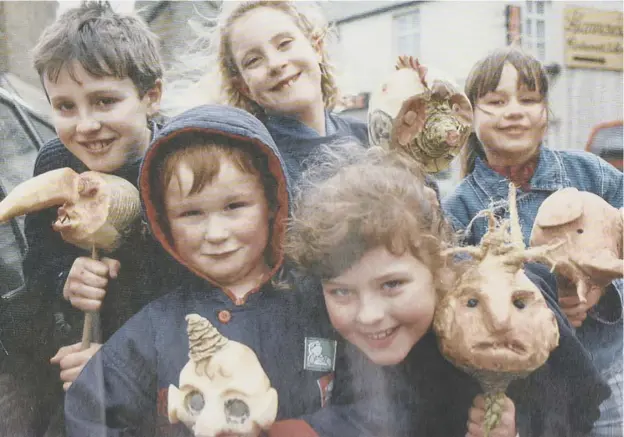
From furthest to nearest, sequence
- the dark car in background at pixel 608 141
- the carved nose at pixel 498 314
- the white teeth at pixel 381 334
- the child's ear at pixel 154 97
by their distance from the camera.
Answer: the dark car in background at pixel 608 141
the child's ear at pixel 154 97
the white teeth at pixel 381 334
the carved nose at pixel 498 314

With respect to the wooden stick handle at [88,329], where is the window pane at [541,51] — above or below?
above

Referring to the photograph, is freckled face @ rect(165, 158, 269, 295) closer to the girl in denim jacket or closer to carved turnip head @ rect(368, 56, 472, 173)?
carved turnip head @ rect(368, 56, 472, 173)

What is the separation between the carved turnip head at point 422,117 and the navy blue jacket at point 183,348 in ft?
0.90

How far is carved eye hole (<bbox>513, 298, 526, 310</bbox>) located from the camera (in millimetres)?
1375

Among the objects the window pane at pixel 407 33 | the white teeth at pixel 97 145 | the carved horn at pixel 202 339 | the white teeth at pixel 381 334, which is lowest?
the white teeth at pixel 381 334

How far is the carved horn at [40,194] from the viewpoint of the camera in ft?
4.83

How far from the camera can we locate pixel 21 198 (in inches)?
58.2

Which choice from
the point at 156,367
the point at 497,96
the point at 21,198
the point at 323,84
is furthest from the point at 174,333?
the point at 497,96

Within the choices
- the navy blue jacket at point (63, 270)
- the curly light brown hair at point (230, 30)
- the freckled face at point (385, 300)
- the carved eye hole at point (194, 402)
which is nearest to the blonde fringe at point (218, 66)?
the curly light brown hair at point (230, 30)

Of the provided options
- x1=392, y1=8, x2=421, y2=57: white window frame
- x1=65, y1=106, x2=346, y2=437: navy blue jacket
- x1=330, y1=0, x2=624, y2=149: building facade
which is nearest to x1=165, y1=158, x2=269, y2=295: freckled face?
x1=65, y1=106, x2=346, y2=437: navy blue jacket

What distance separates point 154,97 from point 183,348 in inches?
23.3

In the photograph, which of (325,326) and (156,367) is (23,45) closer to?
(156,367)

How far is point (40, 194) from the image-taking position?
4.83 feet

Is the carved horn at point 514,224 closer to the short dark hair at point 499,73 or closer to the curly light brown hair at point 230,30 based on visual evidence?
the short dark hair at point 499,73
